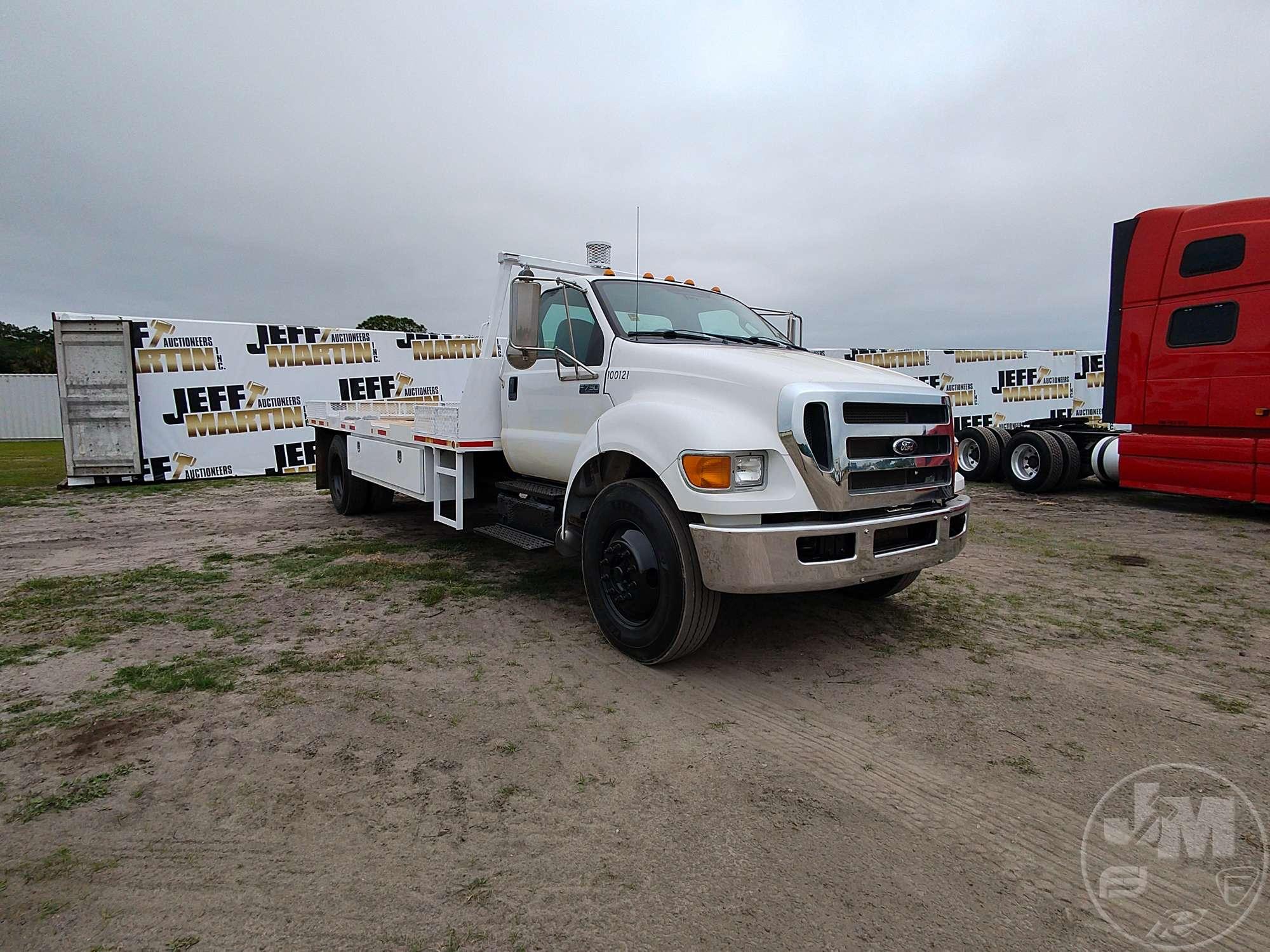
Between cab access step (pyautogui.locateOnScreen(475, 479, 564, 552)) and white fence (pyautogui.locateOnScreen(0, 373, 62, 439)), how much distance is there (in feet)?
91.4

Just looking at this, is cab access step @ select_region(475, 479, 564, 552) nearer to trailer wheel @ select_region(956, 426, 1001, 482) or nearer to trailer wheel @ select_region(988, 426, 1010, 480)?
trailer wheel @ select_region(956, 426, 1001, 482)

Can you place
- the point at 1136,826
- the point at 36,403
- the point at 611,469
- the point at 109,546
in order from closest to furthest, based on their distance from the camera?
the point at 1136,826 < the point at 611,469 < the point at 109,546 < the point at 36,403

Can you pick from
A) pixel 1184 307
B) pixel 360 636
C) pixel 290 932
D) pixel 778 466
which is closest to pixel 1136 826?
pixel 778 466

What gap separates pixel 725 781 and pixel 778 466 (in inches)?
57.4

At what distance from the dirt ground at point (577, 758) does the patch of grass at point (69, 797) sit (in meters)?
0.01

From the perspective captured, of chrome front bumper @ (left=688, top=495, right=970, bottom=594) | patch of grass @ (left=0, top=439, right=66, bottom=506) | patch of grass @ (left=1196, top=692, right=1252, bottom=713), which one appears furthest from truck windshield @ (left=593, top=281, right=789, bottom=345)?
patch of grass @ (left=0, top=439, right=66, bottom=506)

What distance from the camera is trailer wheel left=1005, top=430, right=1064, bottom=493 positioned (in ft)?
32.1

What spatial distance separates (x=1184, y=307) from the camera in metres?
7.57

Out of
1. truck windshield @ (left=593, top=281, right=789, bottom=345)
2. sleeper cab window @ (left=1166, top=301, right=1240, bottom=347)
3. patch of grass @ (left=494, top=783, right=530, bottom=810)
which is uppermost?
sleeper cab window @ (left=1166, top=301, right=1240, bottom=347)

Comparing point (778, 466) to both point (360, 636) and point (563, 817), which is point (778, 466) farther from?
point (360, 636)

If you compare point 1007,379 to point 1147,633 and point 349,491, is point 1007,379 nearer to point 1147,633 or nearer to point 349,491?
point 1147,633

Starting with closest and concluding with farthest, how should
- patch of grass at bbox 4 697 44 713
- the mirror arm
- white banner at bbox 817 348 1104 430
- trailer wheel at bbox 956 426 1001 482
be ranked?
patch of grass at bbox 4 697 44 713 < the mirror arm < trailer wheel at bbox 956 426 1001 482 < white banner at bbox 817 348 1104 430

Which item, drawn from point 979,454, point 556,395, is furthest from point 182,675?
point 979,454

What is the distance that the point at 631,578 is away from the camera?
3.71m
